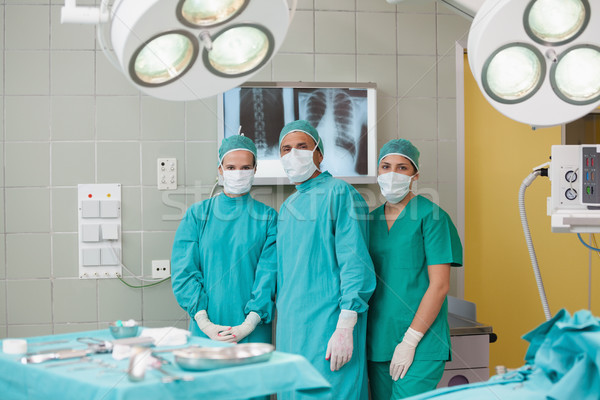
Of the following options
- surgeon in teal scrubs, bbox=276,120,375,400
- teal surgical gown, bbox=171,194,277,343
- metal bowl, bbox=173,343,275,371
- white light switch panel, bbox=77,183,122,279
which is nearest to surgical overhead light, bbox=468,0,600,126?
metal bowl, bbox=173,343,275,371

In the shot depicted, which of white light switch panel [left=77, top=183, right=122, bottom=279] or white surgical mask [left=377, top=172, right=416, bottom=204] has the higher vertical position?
white surgical mask [left=377, top=172, right=416, bottom=204]

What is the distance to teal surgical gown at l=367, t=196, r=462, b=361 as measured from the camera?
6.49ft

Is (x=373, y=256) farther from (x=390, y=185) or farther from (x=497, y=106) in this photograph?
(x=497, y=106)

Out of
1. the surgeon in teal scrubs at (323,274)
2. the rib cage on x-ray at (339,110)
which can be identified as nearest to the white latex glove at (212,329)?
the surgeon in teal scrubs at (323,274)

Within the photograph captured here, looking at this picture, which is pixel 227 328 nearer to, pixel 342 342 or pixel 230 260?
pixel 230 260

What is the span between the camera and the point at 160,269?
2.58 m

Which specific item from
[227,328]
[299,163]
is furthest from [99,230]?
[299,163]

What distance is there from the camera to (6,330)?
2.55m

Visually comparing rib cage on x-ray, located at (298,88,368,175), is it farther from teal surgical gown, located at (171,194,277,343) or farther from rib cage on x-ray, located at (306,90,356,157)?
teal surgical gown, located at (171,194,277,343)

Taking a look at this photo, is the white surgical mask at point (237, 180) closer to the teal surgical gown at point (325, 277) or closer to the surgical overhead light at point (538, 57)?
the teal surgical gown at point (325, 277)

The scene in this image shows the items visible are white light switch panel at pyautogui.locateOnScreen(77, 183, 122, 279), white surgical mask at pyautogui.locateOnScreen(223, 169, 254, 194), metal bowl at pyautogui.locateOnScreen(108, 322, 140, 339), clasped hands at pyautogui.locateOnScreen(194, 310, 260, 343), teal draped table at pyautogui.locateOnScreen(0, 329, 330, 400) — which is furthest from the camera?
white light switch panel at pyautogui.locateOnScreen(77, 183, 122, 279)

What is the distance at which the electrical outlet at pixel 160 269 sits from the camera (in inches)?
102

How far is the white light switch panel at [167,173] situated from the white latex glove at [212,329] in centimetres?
76

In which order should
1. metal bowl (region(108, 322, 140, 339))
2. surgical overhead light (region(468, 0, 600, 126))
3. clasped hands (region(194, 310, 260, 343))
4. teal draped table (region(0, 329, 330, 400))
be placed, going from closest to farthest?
surgical overhead light (region(468, 0, 600, 126)) < teal draped table (region(0, 329, 330, 400)) < metal bowl (region(108, 322, 140, 339)) < clasped hands (region(194, 310, 260, 343))
